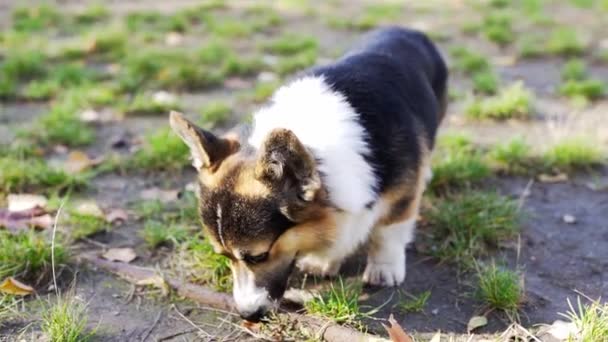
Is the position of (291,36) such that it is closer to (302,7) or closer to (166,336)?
(302,7)

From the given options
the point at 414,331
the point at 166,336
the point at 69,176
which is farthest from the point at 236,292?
the point at 69,176

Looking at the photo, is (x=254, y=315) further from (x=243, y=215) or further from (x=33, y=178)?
(x=33, y=178)

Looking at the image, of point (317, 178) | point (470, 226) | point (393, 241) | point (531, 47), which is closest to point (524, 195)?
point (470, 226)

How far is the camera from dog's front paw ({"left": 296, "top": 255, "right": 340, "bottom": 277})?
3139mm

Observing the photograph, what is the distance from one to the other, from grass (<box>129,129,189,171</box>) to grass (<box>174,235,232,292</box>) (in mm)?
1120

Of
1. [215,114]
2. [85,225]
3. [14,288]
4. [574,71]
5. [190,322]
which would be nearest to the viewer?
[190,322]

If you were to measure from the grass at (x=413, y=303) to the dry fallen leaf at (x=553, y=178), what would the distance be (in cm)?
161

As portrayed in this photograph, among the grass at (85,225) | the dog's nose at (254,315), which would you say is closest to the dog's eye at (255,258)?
the dog's nose at (254,315)

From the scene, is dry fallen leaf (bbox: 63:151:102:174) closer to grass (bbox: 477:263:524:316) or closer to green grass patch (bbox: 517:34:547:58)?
grass (bbox: 477:263:524:316)

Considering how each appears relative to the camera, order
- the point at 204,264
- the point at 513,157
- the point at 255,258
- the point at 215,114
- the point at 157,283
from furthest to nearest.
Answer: the point at 215,114 → the point at 513,157 → the point at 204,264 → the point at 157,283 → the point at 255,258

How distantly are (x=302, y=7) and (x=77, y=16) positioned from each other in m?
2.97

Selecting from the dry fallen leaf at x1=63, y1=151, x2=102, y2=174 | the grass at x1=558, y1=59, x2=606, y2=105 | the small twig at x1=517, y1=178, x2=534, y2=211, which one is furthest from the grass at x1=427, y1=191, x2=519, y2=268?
the dry fallen leaf at x1=63, y1=151, x2=102, y2=174

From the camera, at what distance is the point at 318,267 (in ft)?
10.5

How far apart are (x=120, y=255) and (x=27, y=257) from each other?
1.51ft
